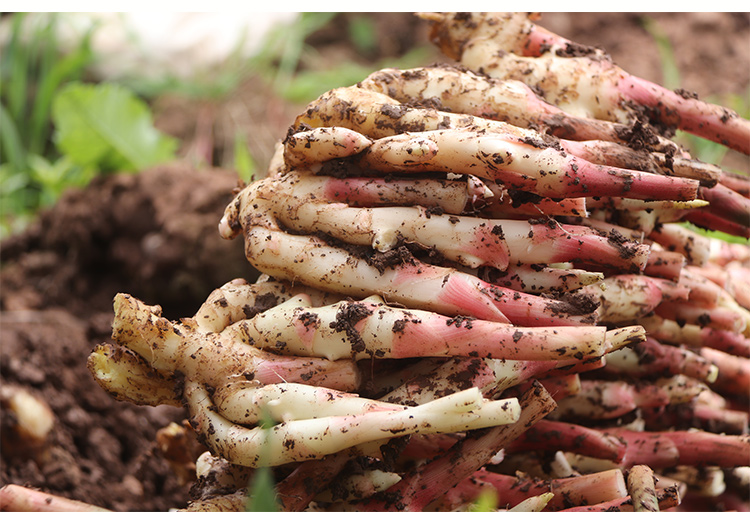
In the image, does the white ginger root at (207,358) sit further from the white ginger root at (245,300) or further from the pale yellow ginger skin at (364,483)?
the pale yellow ginger skin at (364,483)

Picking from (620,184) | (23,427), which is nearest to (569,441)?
(620,184)

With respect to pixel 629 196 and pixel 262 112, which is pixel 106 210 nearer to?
pixel 262 112

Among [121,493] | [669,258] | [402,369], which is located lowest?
[121,493]

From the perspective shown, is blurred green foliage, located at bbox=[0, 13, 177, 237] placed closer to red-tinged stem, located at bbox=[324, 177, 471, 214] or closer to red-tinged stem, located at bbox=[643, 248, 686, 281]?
red-tinged stem, located at bbox=[324, 177, 471, 214]

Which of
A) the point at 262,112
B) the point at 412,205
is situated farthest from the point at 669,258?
the point at 262,112

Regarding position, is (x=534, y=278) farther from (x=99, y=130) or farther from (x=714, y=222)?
(x=99, y=130)
